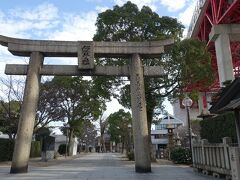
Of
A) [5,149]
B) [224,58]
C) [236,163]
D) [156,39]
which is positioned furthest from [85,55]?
[224,58]

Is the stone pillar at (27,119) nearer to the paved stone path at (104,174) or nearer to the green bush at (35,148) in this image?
the paved stone path at (104,174)

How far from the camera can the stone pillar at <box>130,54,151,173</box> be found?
15.7m

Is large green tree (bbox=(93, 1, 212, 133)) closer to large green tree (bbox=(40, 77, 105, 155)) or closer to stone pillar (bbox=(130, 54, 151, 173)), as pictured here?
stone pillar (bbox=(130, 54, 151, 173))

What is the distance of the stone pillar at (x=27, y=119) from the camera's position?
50.4 ft

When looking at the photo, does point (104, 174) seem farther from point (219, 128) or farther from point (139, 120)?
point (219, 128)

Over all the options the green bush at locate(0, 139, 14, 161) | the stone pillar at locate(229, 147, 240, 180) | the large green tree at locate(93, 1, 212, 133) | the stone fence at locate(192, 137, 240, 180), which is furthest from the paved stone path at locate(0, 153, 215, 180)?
the green bush at locate(0, 139, 14, 161)

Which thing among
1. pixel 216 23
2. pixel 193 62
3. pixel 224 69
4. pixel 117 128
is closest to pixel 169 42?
pixel 193 62

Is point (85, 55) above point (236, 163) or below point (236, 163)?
above

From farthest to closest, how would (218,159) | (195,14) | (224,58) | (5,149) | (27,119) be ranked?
(195,14)
(224,58)
(5,149)
(27,119)
(218,159)

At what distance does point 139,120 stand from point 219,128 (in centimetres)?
398

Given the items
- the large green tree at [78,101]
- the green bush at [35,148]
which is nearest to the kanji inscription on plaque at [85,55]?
the large green tree at [78,101]

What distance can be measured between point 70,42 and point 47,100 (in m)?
15.5

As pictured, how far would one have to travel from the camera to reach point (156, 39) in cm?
2275

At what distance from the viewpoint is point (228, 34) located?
29.6 m
